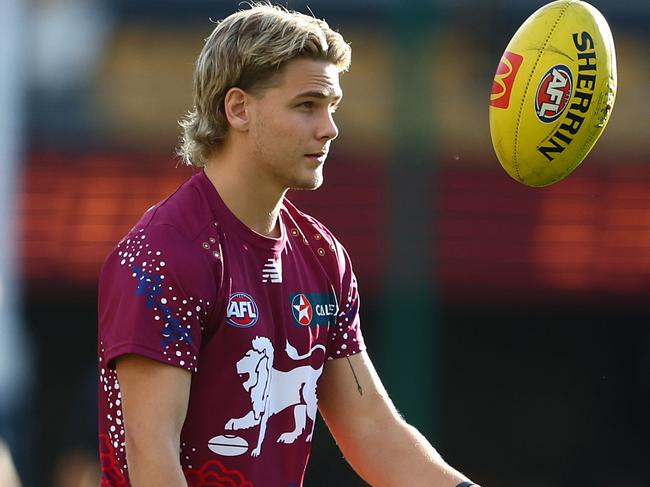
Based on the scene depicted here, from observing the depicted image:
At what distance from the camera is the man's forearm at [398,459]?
425 cm

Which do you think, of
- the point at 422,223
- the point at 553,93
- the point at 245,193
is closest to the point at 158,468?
the point at 245,193

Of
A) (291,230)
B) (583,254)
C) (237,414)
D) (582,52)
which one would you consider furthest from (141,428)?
(583,254)

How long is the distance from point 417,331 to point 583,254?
2.18 metres

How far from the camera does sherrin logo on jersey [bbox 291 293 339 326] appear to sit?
13.3ft

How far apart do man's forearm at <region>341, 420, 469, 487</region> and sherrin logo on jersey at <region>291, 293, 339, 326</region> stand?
436mm

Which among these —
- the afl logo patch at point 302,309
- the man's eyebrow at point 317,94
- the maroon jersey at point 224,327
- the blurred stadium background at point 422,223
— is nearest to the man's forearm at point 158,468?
the maroon jersey at point 224,327

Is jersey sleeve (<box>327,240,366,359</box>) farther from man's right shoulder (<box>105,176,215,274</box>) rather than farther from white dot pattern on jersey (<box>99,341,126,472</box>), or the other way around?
white dot pattern on jersey (<box>99,341,126,472</box>)

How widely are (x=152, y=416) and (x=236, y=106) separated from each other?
3.35ft

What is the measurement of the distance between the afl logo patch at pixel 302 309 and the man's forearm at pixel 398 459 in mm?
493

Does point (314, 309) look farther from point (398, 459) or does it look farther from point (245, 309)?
point (398, 459)

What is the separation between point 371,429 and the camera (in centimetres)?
432

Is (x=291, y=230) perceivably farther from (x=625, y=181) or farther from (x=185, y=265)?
(x=625, y=181)

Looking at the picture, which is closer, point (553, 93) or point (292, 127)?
point (292, 127)

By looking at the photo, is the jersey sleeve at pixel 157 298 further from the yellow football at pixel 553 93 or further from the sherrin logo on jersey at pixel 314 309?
the yellow football at pixel 553 93
